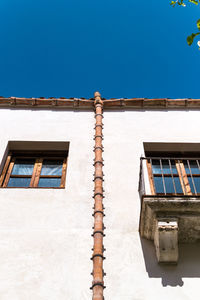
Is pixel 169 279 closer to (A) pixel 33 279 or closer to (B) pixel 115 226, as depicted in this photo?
(B) pixel 115 226

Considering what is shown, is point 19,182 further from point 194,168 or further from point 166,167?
point 194,168

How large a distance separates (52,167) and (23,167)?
0.78 m

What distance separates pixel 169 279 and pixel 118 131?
4.89 meters

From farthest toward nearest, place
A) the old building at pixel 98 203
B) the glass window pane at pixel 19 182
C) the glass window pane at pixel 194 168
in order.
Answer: the glass window pane at pixel 194 168, the glass window pane at pixel 19 182, the old building at pixel 98 203

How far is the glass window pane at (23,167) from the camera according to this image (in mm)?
8125

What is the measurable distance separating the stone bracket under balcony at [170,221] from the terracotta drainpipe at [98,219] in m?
0.93

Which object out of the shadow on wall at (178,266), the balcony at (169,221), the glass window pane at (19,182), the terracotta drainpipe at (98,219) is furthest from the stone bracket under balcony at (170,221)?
the glass window pane at (19,182)

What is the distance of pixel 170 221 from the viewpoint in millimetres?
5543

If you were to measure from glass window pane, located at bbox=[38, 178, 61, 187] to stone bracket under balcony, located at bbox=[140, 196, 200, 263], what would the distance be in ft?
8.99

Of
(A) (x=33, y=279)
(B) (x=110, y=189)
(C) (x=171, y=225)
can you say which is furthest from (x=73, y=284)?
(B) (x=110, y=189)

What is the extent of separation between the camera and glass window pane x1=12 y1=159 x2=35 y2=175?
812 cm

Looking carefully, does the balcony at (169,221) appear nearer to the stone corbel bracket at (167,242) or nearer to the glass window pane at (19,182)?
the stone corbel bracket at (167,242)

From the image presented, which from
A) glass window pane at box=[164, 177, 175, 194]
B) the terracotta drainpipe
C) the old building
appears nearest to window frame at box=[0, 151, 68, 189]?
the old building

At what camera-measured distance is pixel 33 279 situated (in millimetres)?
5285
